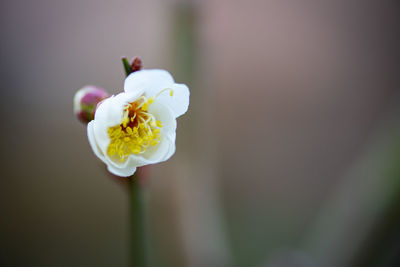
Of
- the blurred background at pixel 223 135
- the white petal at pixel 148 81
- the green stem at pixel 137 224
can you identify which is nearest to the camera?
the white petal at pixel 148 81

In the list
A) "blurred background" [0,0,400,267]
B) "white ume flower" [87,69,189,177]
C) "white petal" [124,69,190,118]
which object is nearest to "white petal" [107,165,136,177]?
"white ume flower" [87,69,189,177]

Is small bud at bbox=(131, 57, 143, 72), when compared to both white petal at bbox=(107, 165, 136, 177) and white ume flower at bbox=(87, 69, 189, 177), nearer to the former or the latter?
white ume flower at bbox=(87, 69, 189, 177)

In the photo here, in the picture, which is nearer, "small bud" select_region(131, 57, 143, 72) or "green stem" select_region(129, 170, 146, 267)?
"small bud" select_region(131, 57, 143, 72)

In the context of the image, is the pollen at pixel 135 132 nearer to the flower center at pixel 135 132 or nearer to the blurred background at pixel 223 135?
the flower center at pixel 135 132

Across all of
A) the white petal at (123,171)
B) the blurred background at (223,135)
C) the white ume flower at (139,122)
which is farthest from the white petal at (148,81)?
the blurred background at (223,135)

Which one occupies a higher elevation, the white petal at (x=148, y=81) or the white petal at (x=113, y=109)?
the white petal at (x=148, y=81)

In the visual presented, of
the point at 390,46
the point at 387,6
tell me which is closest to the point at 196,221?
the point at 390,46

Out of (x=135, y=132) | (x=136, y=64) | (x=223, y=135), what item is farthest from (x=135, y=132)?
(x=223, y=135)
